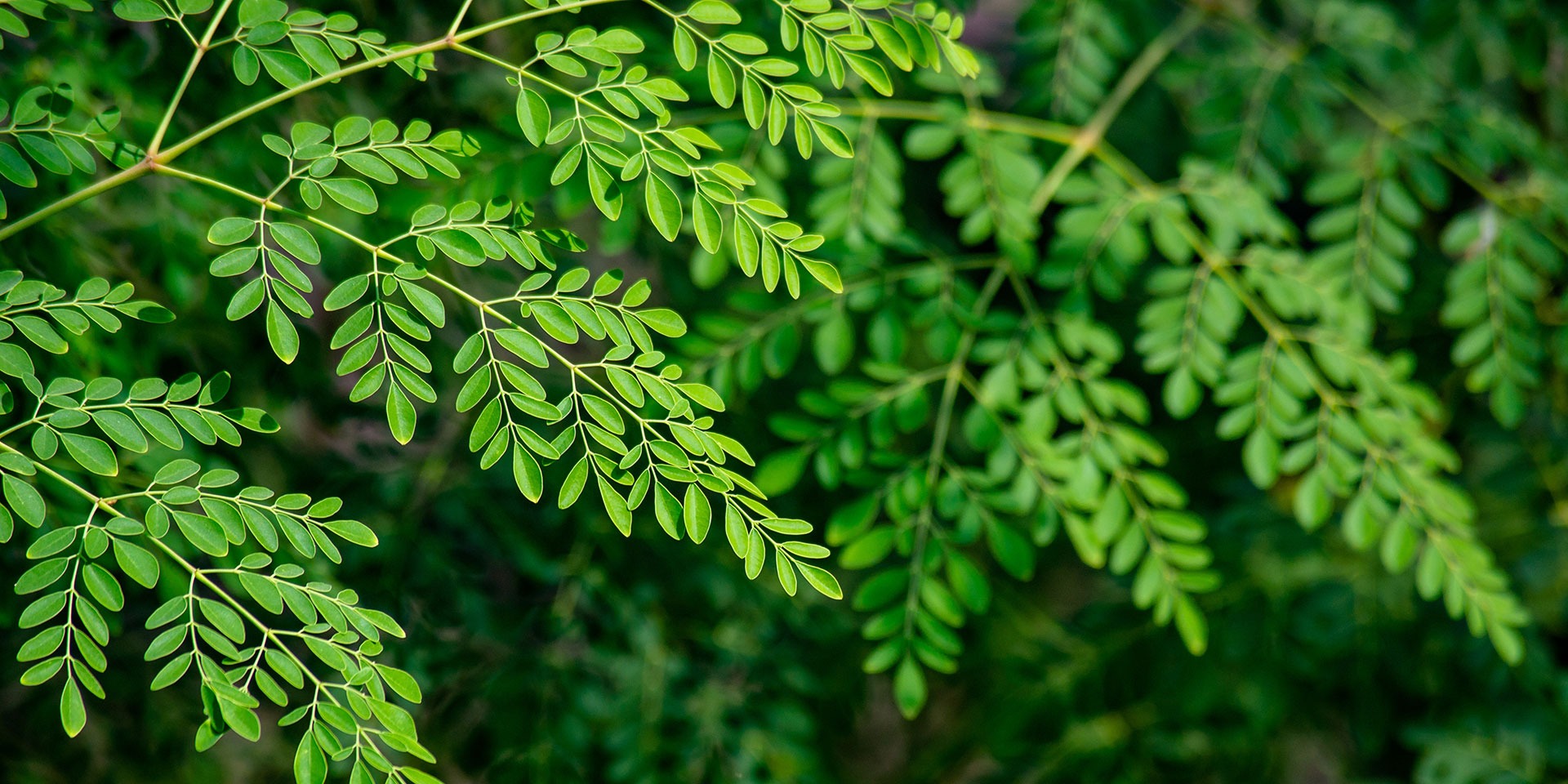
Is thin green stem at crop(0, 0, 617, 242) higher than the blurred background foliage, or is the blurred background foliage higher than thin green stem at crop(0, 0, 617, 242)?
thin green stem at crop(0, 0, 617, 242)

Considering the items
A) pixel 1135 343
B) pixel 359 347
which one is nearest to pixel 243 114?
pixel 359 347

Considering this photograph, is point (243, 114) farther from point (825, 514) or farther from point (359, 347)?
point (825, 514)

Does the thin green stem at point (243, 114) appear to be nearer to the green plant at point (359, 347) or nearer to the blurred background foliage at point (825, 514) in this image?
the green plant at point (359, 347)

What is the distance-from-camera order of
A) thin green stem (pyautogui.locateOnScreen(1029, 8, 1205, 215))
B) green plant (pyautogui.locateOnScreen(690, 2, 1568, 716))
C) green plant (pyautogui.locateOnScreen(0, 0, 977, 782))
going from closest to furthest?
green plant (pyautogui.locateOnScreen(0, 0, 977, 782)) < green plant (pyautogui.locateOnScreen(690, 2, 1568, 716)) < thin green stem (pyautogui.locateOnScreen(1029, 8, 1205, 215))

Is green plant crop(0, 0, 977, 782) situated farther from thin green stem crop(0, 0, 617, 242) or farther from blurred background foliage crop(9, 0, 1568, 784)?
blurred background foliage crop(9, 0, 1568, 784)

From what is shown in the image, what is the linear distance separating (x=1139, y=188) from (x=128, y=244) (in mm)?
1331

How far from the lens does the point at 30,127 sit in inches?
35.1

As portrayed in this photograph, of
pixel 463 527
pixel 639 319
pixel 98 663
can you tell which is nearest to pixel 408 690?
pixel 98 663

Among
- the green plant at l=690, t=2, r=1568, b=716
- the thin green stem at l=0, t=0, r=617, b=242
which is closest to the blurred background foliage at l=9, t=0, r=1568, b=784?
the green plant at l=690, t=2, r=1568, b=716

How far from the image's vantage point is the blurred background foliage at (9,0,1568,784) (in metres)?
1.37

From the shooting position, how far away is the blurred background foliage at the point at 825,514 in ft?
4.50

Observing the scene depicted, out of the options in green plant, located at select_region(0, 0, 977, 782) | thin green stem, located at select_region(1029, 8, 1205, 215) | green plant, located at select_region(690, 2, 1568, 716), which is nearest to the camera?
green plant, located at select_region(0, 0, 977, 782)

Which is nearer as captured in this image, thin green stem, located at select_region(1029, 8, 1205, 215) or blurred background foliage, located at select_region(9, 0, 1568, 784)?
blurred background foliage, located at select_region(9, 0, 1568, 784)

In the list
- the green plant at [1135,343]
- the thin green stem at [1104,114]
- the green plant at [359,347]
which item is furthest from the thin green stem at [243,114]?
the thin green stem at [1104,114]
